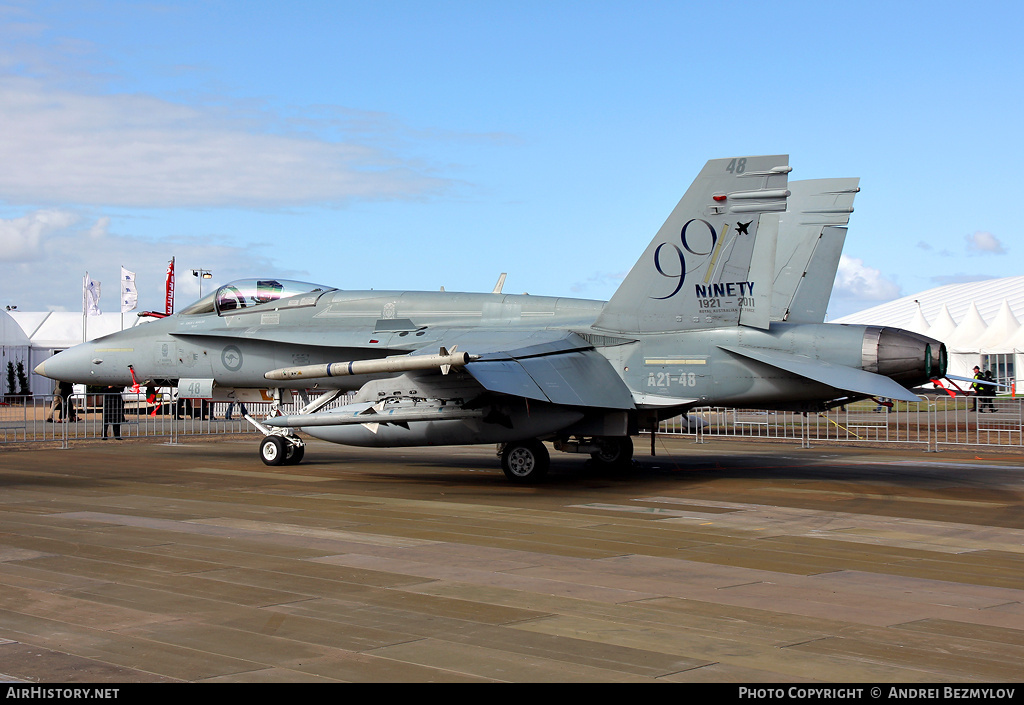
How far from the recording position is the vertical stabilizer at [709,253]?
12234mm

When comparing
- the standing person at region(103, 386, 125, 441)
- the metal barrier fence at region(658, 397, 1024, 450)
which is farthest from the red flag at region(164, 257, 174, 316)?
the metal barrier fence at region(658, 397, 1024, 450)

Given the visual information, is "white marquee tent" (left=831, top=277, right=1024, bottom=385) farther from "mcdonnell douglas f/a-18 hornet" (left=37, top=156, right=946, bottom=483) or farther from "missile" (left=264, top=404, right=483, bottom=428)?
"missile" (left=264, top=404, right=483, bottom=428)

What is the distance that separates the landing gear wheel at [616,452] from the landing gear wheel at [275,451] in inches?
216

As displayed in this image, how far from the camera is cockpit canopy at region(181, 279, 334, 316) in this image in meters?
15.9

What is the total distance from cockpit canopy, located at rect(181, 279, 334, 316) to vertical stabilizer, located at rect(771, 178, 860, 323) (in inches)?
308

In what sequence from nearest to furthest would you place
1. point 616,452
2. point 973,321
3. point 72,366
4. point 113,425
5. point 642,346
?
point 642,346 → point 616,452 → point 72,366 → point 113,425 → point 973,321

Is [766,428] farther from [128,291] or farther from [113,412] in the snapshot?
[128,291]

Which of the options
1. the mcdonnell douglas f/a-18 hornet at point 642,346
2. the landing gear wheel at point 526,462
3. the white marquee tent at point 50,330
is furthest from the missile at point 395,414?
the white marquee tent at point 50,330

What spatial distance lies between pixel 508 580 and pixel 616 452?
9042 millimetres

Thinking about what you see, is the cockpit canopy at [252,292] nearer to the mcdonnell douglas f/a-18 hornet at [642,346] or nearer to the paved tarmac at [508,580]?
the mcdonnell douglas f/a-18 hornet at [642,346]

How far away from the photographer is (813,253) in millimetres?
14672

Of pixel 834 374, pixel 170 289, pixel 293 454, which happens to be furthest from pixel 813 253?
pixel 170 289

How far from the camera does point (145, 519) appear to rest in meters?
9.60

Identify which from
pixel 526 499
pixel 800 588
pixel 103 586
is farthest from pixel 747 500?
pixel 103 586
